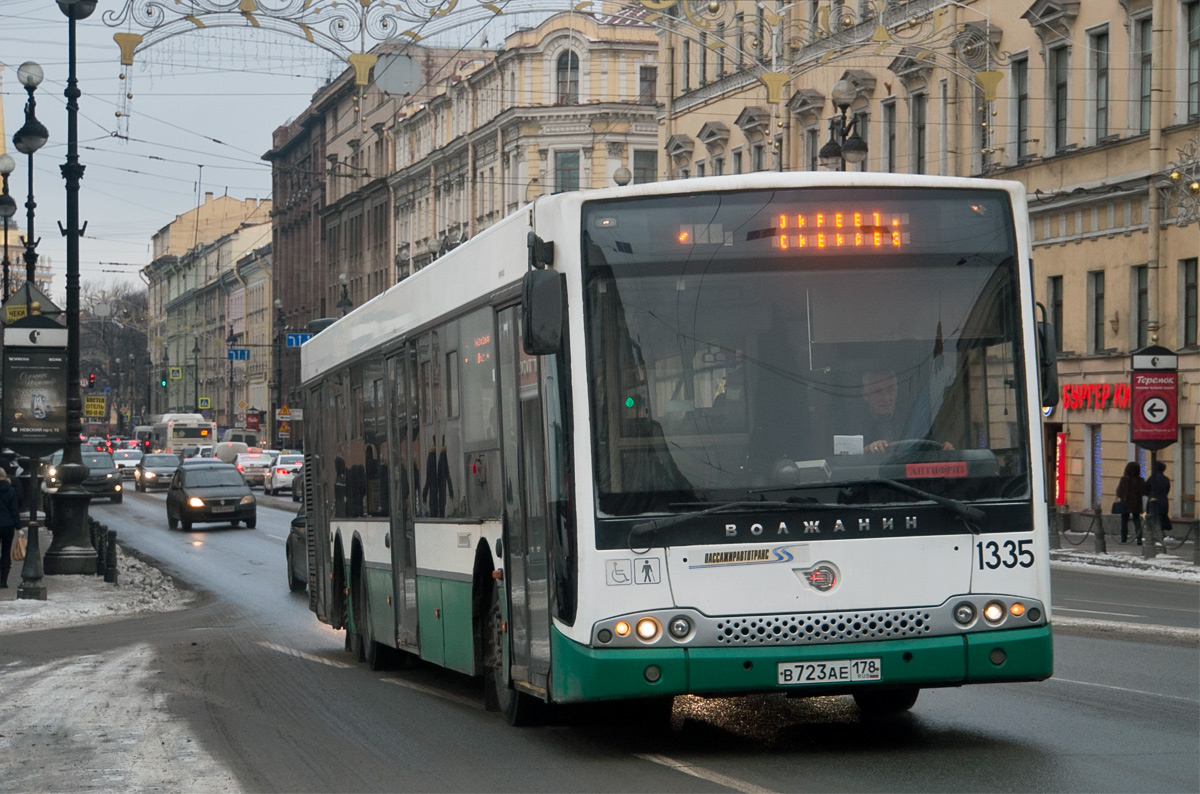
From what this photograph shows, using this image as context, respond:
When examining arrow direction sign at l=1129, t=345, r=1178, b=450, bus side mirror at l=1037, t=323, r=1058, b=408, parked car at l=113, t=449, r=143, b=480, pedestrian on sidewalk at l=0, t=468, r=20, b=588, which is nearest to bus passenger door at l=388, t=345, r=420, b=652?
bus side mirror at l=1037, t=323, r=1058, b=408

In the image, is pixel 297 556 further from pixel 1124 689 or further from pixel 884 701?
pixel 884 701

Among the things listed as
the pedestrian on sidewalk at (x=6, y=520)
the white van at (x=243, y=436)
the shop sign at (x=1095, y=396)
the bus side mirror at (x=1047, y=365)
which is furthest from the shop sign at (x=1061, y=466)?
the white van at (x=243, y=436)

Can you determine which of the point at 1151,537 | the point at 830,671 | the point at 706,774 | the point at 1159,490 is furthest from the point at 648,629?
the point at 1159,490

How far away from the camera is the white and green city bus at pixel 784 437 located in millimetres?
9008

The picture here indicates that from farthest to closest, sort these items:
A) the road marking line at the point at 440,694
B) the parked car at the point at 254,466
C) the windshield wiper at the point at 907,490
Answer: the parked car at the point at 254,466
the road marking line at the point at 440,694
the windshield wiper at the point at 907,490

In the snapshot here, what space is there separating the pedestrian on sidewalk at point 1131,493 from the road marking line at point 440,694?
22.9 metres

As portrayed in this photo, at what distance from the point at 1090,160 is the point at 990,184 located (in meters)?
31.2

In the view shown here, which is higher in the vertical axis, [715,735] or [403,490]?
[403,490]

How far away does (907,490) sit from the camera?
9.13 meters

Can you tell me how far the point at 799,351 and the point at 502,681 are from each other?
2933mm

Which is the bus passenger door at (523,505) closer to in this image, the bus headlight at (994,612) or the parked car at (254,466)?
the bus headlight at (994,612)

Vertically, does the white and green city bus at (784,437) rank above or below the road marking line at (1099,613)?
above

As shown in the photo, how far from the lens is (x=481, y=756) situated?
9867 millimetres

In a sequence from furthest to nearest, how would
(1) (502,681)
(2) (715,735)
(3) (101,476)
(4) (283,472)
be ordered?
1. (4) (283,472)
2. (3) (101,476)
3. (1) (502,681)
4. (2) (715,735)
